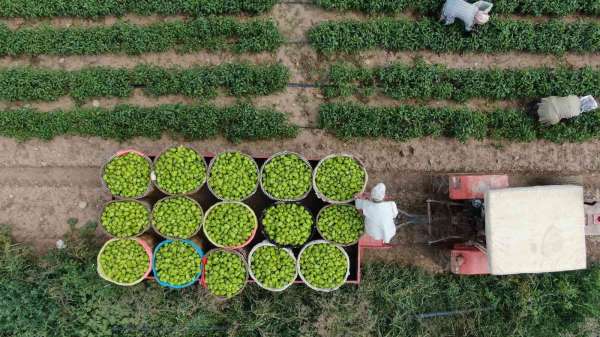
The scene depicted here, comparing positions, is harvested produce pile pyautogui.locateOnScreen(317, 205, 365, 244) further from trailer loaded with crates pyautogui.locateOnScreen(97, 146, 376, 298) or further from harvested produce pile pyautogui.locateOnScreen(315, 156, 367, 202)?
harvested produce pile pyautogui.locateOnScreen(315, 156, 367, 202)

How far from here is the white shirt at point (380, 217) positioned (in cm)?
577

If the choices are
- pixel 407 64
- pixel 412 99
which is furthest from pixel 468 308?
pixel 407 64

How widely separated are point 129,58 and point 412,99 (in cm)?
494

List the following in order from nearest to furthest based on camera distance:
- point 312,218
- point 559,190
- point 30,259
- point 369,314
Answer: point 559,190 < point 312,218 < point 369,314 < point 30,259

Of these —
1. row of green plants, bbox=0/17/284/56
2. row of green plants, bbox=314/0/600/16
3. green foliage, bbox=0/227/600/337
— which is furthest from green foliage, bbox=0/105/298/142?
row of green plants, bbox=314/0/600/16

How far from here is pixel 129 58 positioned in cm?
756

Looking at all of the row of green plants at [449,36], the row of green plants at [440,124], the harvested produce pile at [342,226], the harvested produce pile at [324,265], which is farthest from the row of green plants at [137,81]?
the harvested produce pile at [324,265]

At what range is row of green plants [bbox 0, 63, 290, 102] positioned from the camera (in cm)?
735

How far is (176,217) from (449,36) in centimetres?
534

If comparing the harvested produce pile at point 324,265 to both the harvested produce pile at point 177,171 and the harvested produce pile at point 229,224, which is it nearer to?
the harvested produce pile at point 229,224

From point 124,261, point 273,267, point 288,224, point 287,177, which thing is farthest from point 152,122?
point 273,267

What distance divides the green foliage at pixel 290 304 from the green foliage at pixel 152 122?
5.85ft

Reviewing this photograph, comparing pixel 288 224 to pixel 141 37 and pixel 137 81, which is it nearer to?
pixel 137 81

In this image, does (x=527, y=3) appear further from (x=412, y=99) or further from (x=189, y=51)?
(x=189, y=51)
